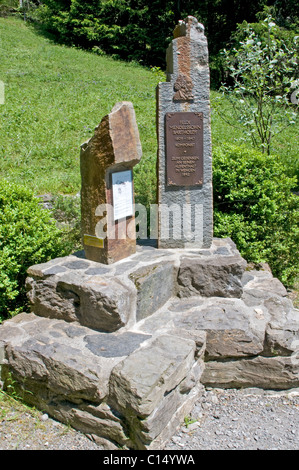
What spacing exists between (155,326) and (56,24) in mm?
21380

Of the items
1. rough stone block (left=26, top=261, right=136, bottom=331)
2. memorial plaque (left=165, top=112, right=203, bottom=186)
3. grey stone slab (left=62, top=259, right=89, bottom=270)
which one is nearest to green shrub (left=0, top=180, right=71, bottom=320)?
rough stone block (left=26, top=261, right=136, bottom=331)

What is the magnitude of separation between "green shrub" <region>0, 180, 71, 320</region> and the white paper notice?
885mm

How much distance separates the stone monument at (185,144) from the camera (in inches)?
155

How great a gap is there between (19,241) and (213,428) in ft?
7.43

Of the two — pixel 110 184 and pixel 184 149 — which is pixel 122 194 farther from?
pixel 184 149

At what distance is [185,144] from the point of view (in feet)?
13.3

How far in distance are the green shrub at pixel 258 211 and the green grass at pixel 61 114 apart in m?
1.12

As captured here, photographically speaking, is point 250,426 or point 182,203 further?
point 182,203

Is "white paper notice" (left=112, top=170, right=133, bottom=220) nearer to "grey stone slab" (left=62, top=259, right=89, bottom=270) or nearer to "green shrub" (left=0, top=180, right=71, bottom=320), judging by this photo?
"grey stone slab" (left=62, top=259, right=89, bottom=270)

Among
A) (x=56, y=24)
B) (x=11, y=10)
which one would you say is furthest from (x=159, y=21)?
(x=11, y=10)

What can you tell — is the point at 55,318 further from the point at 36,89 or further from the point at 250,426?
the point at 36,89

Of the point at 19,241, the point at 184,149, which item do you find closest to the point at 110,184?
the point at 184,149

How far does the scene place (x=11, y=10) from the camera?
2564cm

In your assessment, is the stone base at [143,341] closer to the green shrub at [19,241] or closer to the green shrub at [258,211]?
the green shrub at [19,241]
